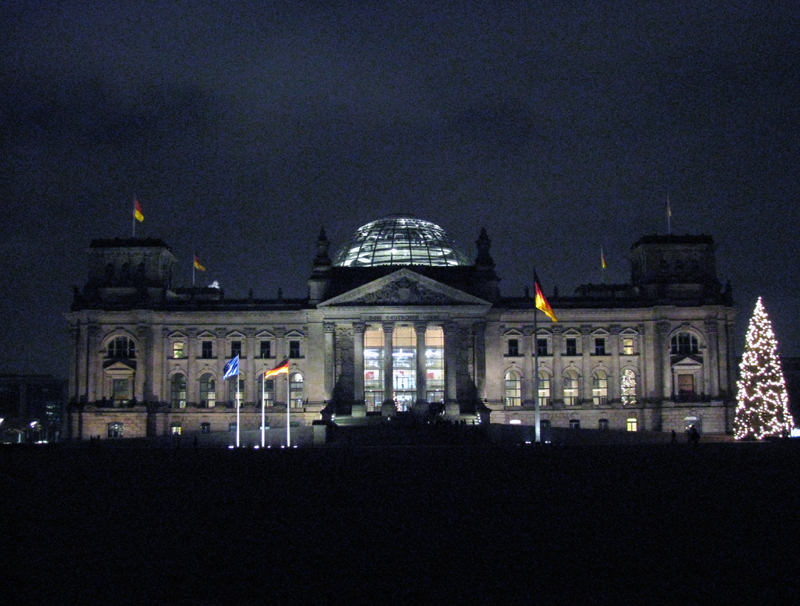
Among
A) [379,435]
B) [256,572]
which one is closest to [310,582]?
[256,572]

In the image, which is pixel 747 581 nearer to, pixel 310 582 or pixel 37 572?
pixel 310 582

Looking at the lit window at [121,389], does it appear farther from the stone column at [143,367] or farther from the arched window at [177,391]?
the arched window at [177,391]

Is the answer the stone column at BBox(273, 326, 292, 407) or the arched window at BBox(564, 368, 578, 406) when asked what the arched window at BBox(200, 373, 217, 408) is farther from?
the arched window at BBox(564, 368, 578, 406)

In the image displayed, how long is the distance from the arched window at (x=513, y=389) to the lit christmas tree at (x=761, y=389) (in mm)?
24562

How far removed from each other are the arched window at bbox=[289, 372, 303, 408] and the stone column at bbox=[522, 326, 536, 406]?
70.7ft

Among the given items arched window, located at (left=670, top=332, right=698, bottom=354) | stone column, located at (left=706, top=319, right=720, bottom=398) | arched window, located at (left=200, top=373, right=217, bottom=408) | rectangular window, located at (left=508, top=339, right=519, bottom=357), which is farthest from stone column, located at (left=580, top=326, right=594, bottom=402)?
arched window, located at (left=200, top=373, right=217, bottom=408)

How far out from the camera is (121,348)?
334ft

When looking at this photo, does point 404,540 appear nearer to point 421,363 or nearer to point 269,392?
point 421,363

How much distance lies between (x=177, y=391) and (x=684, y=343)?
49580 mm

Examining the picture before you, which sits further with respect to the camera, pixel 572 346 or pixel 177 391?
pixel 572 346

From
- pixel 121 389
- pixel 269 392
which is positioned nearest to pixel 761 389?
pixel 269 392

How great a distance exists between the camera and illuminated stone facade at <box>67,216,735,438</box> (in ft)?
327

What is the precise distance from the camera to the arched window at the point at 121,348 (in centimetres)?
10156

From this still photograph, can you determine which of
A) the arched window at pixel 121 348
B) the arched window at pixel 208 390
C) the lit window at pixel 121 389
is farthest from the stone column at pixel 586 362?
Answer: the lit window at pixel 121 389
